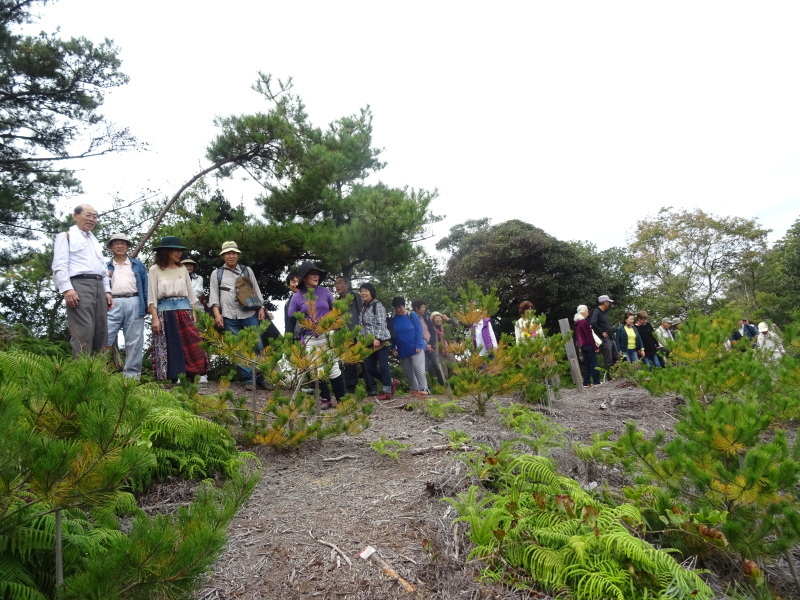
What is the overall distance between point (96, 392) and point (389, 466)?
246 centimetres

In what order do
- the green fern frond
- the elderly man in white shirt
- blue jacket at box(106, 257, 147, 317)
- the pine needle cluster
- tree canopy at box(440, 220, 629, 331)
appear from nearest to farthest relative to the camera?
the pine needle cluster < the green fern frond < the elderly man in white shirt < blue jacket at box(106, 257, 147, 317) < tree canopy at box(440, 220, 629, 331)

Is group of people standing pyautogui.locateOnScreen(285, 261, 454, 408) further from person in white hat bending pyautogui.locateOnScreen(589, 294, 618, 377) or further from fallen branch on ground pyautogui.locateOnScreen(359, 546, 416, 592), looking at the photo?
person in white hat bending pyautogui.locateOnScreen(589, 294, 618, 377)

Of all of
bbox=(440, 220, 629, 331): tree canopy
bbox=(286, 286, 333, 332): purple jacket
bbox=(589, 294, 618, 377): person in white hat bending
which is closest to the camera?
bbox=(286, 286, 333, 332): purple jacket

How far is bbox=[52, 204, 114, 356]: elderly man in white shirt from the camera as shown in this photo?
4.57 meters

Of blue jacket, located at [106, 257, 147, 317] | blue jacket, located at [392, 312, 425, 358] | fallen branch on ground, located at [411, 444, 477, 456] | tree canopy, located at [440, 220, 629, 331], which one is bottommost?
fallen branch on ground, located at [411, 444, 477, 456]

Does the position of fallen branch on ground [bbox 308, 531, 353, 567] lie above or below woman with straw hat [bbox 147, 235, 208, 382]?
below

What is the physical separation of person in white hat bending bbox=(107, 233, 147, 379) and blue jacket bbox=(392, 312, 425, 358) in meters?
3.15

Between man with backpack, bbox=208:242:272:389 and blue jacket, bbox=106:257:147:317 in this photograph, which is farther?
man with backpack, bbox=208:242:272:389

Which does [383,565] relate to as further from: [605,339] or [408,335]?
[605,339]

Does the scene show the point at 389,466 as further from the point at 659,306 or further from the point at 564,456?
the point at 659,306

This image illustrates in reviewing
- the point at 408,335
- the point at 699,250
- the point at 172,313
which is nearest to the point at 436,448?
the point at 408,335

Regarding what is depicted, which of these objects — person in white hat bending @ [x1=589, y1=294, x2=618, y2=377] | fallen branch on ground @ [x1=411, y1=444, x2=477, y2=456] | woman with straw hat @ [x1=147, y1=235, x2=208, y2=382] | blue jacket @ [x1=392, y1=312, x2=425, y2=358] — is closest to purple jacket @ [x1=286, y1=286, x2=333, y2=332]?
woman with straw hat @ [x1=147, y1=235, x2=208, y2=382]

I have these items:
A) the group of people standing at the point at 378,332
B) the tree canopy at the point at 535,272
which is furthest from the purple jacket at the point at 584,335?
the tree canopy at the point at 535,272

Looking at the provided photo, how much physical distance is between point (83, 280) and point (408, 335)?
3.82 m
